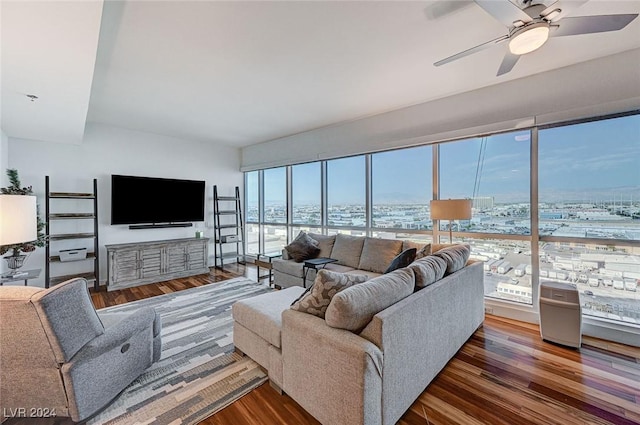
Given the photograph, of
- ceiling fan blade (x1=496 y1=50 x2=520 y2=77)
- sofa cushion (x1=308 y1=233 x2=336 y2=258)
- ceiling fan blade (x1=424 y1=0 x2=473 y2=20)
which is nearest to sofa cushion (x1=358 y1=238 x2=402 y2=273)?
sofa cushion (x1=308 y1=233 x2=336 y2=258)

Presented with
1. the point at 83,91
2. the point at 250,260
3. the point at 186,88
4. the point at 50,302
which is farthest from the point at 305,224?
the point at 50,302

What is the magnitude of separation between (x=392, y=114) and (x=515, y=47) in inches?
87.3

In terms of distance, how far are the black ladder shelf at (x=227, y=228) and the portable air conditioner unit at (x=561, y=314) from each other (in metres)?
4.94

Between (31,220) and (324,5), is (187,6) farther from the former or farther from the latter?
(31,220)

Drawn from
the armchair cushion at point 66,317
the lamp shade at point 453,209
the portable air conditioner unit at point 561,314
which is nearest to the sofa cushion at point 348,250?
the lamp shade at point 453,209

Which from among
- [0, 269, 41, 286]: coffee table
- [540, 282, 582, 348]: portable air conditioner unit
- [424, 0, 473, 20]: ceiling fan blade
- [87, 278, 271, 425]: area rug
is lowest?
[87, 278, 271, 425]: area rug

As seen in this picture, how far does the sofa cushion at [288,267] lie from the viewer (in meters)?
3.78

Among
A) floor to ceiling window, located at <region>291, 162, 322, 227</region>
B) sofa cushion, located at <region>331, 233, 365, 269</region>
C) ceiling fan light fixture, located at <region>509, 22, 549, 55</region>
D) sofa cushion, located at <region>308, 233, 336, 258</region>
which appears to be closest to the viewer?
ceiling fan light fixture, located at <region>509, 22, 549, 55</region>

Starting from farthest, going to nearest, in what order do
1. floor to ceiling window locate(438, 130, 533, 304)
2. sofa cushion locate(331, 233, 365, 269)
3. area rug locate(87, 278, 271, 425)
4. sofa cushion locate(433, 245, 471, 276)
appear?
sofa cushion locate(331, 233, 365, 269), floor to ceiling window locate(438, 130, 533, 304), sofa cushion locate(433, 245, 471, 276), area rug locate(87, 278, 271, 425)

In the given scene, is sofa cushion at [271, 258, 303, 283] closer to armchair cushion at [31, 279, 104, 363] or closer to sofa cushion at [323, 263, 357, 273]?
sofa cushion at [323, 263, 357, 273]

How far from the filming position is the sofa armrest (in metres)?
1.32

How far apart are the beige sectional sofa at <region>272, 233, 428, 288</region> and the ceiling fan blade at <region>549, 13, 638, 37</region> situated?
2.25 meters

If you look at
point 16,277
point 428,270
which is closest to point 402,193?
point 428,270

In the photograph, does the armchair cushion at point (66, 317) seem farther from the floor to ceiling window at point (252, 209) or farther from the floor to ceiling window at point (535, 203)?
the floor to ceiling window at point (252, 209)
